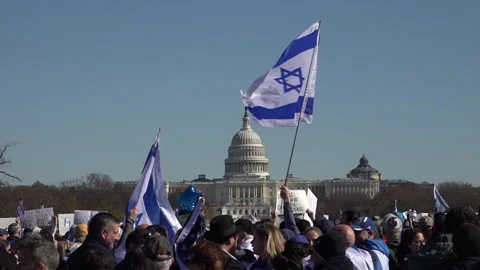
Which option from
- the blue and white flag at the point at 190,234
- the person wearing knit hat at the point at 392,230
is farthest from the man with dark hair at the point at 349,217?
the blue and white flag at the point at 190,234

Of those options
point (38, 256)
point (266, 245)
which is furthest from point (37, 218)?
point (38, 256)

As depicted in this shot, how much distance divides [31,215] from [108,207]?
73485mm

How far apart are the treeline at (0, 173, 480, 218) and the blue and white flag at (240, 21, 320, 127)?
3382cm

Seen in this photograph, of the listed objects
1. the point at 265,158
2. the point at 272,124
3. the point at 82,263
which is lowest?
the point at 82,263

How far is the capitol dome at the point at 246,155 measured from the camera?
192875mm

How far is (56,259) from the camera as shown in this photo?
741cm

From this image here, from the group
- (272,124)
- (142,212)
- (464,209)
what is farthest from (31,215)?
(464,209)

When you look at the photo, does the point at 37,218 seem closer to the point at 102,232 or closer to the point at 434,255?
the point at 102,232

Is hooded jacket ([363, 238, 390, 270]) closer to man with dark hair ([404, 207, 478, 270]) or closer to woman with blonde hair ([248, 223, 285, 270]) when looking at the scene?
woman with blonde hair ([248, 223, 285, 270])

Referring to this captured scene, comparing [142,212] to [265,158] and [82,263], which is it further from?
[265,158]

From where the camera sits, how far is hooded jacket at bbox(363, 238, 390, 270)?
9703 mm

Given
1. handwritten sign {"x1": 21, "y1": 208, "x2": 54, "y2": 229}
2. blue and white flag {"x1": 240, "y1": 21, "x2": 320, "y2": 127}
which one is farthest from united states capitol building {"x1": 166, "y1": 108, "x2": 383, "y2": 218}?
blue and white flag {"x1": 240, "y1": 21, "x2": 320, "y2": 127}

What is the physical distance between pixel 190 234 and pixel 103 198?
9435 cm

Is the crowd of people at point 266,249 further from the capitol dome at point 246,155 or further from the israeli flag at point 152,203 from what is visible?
the capitol dome at point 246,155
